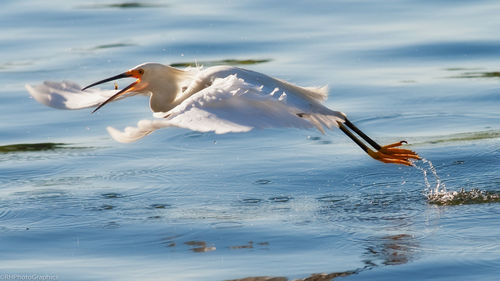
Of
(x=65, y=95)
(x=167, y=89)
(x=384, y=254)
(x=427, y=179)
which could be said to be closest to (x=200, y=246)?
(x=384, y=254)

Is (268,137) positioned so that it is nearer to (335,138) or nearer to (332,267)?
(335,138)

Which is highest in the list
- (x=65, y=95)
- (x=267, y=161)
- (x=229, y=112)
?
(x=65, y=95)

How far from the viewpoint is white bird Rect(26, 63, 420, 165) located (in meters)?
6.53

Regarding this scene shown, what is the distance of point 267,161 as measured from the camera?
8742 mm

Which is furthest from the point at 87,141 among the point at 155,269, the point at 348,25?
the point at 348,25

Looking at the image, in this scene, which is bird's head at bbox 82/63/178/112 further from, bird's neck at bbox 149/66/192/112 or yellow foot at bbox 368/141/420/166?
yellow foot at bbox 368/141/420/166

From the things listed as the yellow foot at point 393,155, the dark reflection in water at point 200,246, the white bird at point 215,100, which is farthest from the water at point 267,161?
the white bird at point 215,100

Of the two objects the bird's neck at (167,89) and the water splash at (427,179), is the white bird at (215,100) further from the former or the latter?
the water splash at (427,179)

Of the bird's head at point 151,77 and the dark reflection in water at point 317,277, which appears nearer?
the dark reflection in water at point 317,277

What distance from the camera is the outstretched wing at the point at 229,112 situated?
6438 mm

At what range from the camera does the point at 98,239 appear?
7.03m

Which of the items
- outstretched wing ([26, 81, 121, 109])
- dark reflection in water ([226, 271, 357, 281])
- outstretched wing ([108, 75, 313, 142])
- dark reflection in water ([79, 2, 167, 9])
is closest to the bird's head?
outstretched wing ([26, 81, 121, 109])

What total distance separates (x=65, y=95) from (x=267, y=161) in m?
1.73

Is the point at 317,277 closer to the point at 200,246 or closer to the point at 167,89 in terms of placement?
the point at 200,246
